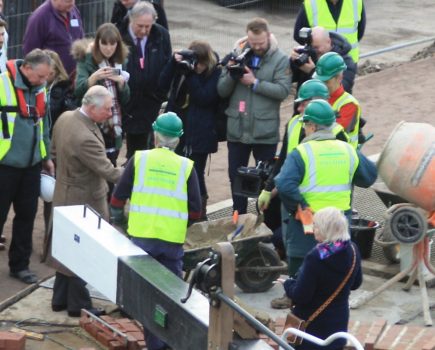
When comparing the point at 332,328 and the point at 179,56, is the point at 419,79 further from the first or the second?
the point at 332,328

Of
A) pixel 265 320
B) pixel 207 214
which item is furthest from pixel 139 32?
pixel 265 320

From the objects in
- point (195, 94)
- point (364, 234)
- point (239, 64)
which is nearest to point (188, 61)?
point (195, 94)

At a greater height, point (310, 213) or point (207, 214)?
point (310, 213)

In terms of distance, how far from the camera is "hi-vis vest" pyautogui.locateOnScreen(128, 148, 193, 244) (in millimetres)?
8312

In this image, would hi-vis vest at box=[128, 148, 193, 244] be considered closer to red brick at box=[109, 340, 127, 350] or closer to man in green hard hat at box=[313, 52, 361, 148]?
red brick at box=[109, 340, 127, 350]

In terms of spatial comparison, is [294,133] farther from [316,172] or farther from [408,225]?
[408,225]

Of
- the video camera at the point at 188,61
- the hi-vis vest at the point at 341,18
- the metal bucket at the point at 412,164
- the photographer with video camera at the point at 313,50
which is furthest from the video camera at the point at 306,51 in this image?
the hi-vis vest at the point at 341,18

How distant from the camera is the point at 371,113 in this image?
1559 centimetres

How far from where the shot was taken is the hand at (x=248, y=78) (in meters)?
10.6

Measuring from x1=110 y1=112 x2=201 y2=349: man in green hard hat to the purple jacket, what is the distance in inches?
147

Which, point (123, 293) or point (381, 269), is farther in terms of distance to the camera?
point (381, 269)

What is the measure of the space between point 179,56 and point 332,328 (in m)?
3.97

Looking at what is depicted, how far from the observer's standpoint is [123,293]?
646 centimetres

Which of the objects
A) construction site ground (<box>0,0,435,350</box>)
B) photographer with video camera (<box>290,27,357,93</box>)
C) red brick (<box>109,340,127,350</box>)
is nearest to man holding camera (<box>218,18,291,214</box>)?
photographer with video camera (<box>290,27,357,93</box>)
